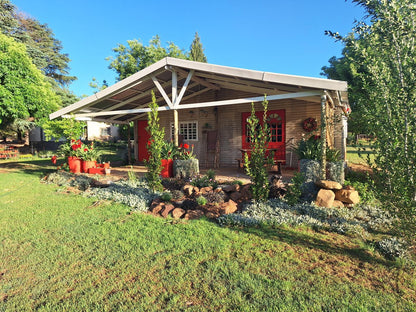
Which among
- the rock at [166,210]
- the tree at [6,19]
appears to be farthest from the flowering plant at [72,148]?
the tree at [6,19]

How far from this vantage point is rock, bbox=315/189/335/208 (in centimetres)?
407

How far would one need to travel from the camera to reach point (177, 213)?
4.03 m

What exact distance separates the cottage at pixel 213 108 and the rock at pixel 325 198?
9.69 ft

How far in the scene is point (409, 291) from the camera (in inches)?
79.6

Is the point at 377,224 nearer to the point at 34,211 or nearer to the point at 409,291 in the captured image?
the point at 409,291

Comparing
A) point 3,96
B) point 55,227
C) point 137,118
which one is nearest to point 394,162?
point 55,227

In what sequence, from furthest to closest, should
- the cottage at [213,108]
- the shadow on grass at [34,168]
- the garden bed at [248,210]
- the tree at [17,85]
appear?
the tree at [17,85] < the shadow on grass at [34,168] < the cottage at [213,108] < the garden bed at [248,210]

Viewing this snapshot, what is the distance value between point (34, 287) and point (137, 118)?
33.2 ft

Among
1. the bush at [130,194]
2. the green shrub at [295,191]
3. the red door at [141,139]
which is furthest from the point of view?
the red door at [141,139]

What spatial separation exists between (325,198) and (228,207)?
1774 mm

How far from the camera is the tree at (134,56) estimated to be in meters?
21.8

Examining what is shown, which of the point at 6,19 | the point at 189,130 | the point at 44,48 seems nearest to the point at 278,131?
the point at 189,130

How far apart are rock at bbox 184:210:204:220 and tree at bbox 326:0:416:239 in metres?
2.67

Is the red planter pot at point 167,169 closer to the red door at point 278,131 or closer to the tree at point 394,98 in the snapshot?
the red door at point 278,131
